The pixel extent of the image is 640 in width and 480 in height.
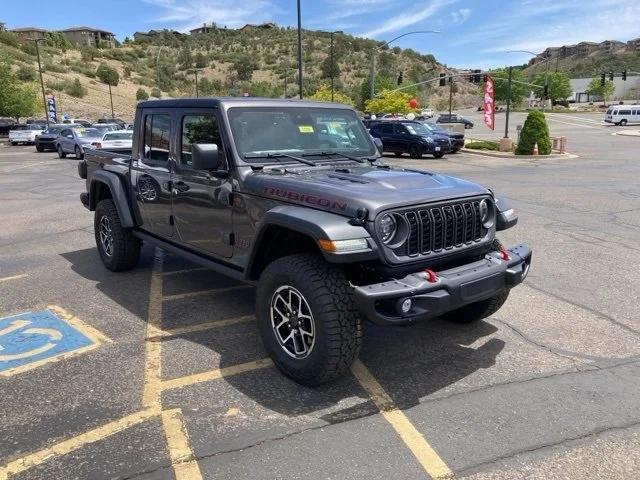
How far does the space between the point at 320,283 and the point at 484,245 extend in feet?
4.46

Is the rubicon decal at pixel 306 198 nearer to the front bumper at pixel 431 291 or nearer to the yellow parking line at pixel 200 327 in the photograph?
the front bumper at pixel 431 291

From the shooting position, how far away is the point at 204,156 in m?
3.97

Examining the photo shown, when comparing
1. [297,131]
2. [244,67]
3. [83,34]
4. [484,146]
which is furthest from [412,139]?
[83,34]

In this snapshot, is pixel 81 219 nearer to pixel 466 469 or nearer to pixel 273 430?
pixel 273 430

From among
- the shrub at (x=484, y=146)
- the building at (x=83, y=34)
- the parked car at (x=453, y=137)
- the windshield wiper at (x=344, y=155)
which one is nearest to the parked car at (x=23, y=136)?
the parked car at (x=453, y=137)

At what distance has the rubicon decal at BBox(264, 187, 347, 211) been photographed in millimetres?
3460

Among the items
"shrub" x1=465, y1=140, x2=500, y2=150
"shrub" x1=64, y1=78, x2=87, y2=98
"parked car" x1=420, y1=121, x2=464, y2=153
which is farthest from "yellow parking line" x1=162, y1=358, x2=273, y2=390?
"shrub" x1=64, y1=78, x2=87, y2=98

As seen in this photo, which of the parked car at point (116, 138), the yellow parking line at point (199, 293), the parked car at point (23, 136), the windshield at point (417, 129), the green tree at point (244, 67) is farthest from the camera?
the green tree at point (244, 67)

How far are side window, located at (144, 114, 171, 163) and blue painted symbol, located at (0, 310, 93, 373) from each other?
173cm

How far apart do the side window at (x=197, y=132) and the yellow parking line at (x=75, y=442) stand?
2.04 m

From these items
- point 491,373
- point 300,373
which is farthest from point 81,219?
point 491,373

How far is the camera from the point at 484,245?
3961 millimetres

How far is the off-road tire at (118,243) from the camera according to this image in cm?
594

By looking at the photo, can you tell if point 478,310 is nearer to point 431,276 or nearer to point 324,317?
point 431,276
